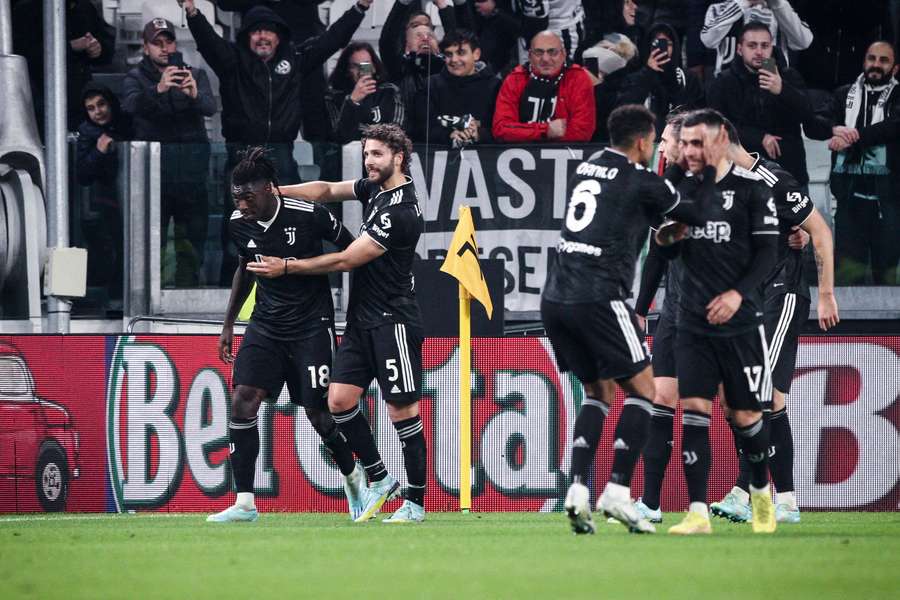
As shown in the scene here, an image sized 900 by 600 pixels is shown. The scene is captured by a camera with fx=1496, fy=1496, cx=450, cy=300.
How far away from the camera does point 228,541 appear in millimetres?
7449

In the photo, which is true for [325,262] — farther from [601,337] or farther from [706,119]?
[706,119]

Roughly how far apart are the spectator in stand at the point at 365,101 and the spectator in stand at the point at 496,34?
3.56 ft

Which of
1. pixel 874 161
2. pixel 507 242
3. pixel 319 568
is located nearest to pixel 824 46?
pixel 874 161

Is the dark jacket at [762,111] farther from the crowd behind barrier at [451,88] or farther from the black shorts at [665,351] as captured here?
the black shorts at [665,351]

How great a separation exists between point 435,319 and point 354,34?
4.68 meters

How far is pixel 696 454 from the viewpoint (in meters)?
7.72

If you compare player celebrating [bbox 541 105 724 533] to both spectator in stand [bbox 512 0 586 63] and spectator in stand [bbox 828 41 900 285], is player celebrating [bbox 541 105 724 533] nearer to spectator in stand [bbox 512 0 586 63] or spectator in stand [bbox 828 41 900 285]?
spectator in stand [bbox 828 41 900 285]

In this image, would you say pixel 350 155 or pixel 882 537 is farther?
pixel 350 155

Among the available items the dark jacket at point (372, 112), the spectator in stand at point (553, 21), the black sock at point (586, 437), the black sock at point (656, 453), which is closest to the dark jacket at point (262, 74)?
the dark jacket at point (372, 112)

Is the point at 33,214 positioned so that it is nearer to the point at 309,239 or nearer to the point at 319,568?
the point at 309,239

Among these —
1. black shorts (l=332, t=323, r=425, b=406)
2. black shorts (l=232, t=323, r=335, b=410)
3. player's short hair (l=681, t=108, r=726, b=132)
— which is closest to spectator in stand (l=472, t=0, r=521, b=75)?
black shorts (l=232, t=323, r=335, b=410)

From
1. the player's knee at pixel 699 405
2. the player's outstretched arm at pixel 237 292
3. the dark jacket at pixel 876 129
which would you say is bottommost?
the player's knee at pixel 699 405

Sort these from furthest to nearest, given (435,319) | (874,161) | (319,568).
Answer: (874,161)
(435,319)
(319,568)

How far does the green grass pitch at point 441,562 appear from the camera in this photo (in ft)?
17.8
